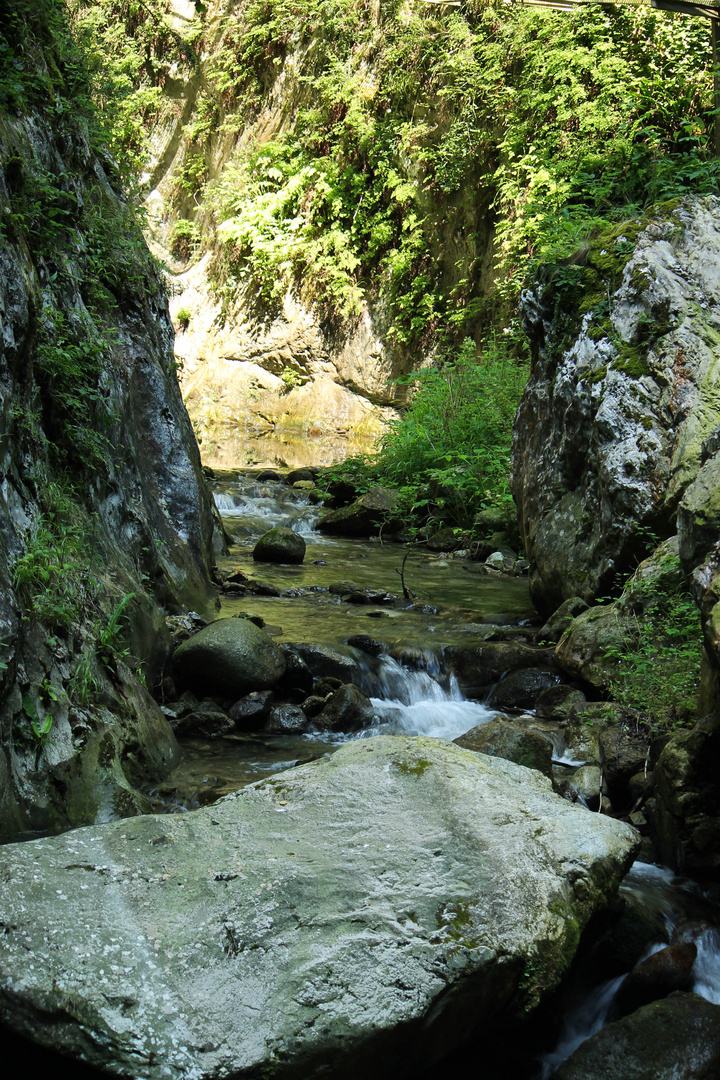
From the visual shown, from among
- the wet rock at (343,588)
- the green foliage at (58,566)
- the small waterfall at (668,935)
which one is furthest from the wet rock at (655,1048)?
the wet rock at (343,588)

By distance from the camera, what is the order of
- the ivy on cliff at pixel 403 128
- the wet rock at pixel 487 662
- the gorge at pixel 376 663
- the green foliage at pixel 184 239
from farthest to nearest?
1. the green foliage at pixel 184 239
2. the ivy on cliff at pixel 403 128
3. the wet rock at pixel 487 662
4. the gorge at pixel 376 663

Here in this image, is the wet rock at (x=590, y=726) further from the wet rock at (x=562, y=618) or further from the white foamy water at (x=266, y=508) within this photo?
the white foamy water at (x=266, y=508)

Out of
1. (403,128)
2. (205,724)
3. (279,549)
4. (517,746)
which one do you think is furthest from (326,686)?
(403,128)

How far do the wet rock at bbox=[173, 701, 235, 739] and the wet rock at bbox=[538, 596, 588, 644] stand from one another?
2678 millimetres

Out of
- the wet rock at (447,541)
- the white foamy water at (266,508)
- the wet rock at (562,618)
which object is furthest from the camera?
the white foamy water at (266,508)

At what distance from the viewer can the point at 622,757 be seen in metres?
4.18

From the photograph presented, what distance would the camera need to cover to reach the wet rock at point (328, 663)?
5734 millimetres

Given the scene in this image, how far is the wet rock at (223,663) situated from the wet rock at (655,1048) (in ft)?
10.5

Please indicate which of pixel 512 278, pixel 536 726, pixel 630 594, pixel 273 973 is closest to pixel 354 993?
pixel 273 973

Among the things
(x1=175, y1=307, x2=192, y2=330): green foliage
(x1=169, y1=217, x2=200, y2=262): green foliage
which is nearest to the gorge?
(x1=175, y1=307, x2=192, y2=330): green foliage

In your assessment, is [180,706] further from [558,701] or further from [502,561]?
[502,561]

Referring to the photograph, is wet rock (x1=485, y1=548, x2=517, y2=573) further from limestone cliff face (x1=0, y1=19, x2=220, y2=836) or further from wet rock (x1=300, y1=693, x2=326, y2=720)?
wet rock (x1=300, y1=693, x2=326, y2=720)

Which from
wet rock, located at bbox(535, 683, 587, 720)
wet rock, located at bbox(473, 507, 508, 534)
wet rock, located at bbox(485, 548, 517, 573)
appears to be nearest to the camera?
wet rock, located at bbox(535, 683, 587, 720)

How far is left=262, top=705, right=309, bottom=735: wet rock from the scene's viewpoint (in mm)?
4977
